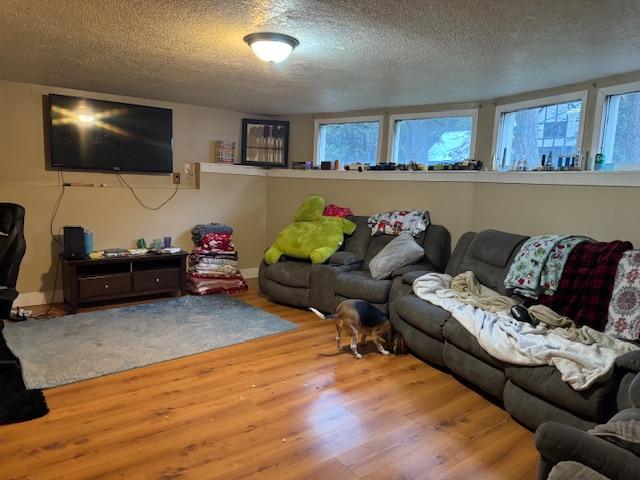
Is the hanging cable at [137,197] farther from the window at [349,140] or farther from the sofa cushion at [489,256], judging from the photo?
the sofa cushion at [489,256]

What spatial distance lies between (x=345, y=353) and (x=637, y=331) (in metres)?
1.83

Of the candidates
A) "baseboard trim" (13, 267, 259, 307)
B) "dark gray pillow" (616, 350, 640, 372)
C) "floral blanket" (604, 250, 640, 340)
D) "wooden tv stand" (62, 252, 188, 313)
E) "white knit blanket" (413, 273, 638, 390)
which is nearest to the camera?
"dark gray pillow" (616, 350, 640, 372)

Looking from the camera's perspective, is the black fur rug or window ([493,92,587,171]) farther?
window ([493,92,587,171])

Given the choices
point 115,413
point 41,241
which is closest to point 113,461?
point 115,413

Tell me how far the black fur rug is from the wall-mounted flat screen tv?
2.23 metres

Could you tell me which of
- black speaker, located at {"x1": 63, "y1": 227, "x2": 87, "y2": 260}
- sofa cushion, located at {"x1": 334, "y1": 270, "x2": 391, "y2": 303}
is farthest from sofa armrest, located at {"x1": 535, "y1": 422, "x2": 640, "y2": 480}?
black speaker, located at {"x1": 63, "y1": 227, "x2": 87, "y2": 260}

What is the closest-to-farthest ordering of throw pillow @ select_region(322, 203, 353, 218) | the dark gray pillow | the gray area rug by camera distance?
the dark gray pillow, the gray area rug, throw pillow @ select_region(322, 203, 353, 218)

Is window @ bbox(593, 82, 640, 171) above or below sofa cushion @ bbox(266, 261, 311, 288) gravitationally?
above

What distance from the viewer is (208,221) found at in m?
5.35

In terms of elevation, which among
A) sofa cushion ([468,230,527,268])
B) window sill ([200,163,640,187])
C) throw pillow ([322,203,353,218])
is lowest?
sofa cushion ([468,230,527,268])

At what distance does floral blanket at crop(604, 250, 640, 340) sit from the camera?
2.50 m

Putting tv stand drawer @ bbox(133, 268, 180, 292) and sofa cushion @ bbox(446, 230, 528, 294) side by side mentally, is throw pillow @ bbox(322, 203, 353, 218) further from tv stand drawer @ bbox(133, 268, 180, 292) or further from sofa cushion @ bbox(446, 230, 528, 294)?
tv stand drawer @ bbox(133, 268, 180, 292)

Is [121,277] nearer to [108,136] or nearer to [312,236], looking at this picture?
[108,136]

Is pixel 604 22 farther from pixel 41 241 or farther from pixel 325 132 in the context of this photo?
pixel 41 241
